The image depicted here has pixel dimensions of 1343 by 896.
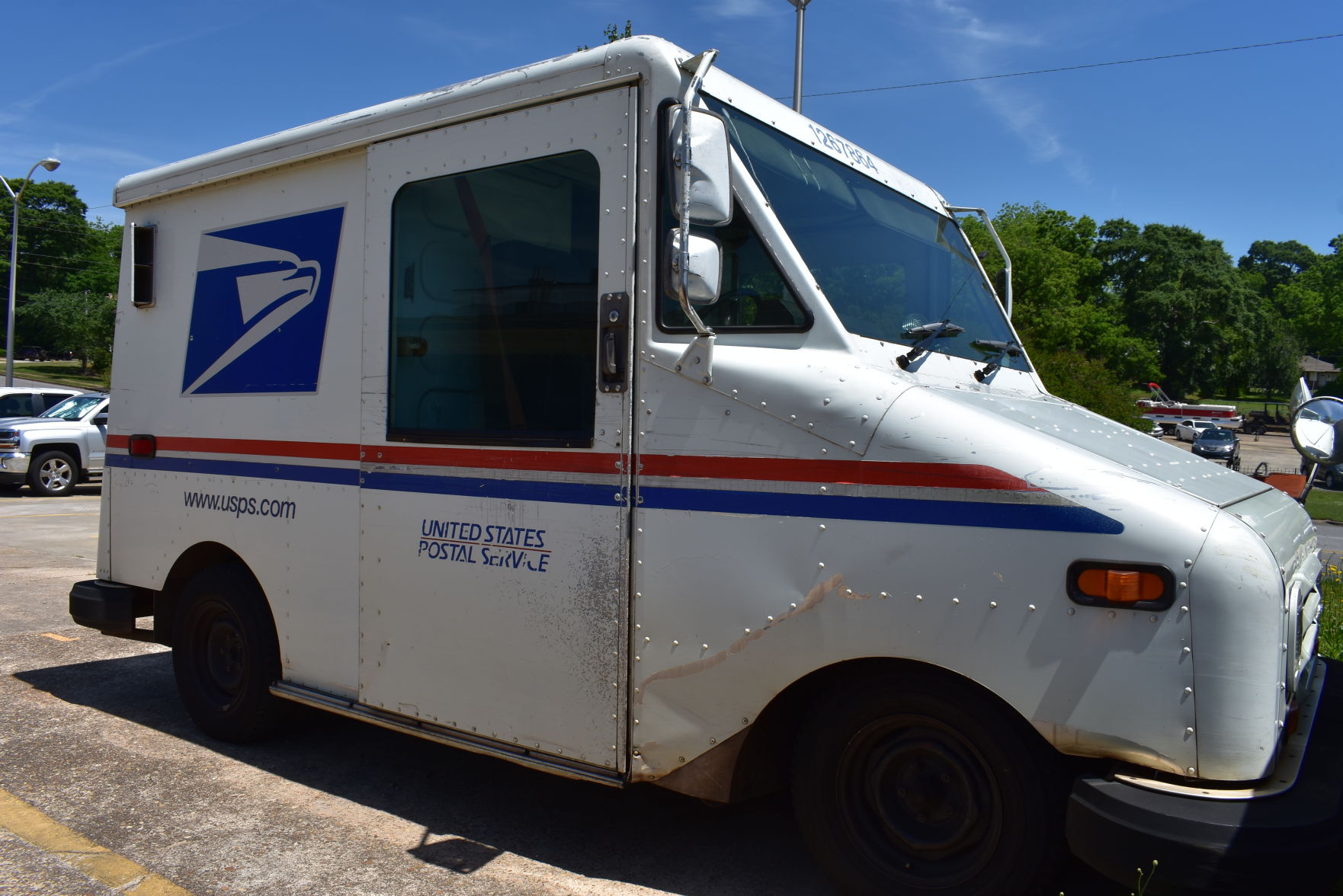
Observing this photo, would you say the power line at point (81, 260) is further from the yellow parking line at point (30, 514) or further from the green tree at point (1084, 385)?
the green tree at point (1084, 385)

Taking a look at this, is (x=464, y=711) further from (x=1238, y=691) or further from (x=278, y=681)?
(x=1238, y=691)

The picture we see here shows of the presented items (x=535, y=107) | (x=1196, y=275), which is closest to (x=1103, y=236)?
(x=1196, y=275)

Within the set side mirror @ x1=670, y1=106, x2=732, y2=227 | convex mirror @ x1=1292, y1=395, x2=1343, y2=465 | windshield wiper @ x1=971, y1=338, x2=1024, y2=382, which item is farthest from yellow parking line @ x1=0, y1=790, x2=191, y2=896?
convex mirror @ x1=1292, y1=395, x2=1343, y2=465

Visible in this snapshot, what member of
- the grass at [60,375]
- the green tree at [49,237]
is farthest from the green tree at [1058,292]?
the green tree at [49,237]

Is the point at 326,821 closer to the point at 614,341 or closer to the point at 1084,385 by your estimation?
the point at 614,341

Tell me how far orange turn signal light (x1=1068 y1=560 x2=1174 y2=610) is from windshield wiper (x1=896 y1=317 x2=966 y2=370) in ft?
3.28

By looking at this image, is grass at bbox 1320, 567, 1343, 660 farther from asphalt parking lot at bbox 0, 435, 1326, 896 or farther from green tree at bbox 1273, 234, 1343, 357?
green tree at bbox 1273, 234, 1343, 357

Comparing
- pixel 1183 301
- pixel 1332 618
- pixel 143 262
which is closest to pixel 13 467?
pixel 143 262

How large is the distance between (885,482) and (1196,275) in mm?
80406

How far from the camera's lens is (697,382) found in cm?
330

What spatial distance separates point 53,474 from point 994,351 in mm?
18026

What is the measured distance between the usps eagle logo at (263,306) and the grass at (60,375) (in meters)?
42.8

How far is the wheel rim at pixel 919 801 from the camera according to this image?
287 cm

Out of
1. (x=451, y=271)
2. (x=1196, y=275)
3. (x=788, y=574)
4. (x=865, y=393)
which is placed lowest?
(x=788, y=574)
